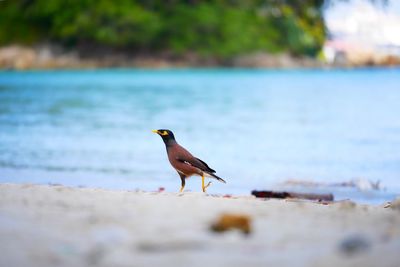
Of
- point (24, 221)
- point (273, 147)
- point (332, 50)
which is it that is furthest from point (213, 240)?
point (332, 50)

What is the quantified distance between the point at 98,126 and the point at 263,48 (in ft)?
166

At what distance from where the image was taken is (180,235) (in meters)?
4.22

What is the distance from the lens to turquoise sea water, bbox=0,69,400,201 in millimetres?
11156

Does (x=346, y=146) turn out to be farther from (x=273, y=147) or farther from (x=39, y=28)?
(x=39, y=28)

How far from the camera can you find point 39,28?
69.3m

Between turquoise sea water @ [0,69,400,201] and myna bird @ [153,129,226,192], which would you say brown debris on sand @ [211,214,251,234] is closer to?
myna bird @ [153,129,226,192]

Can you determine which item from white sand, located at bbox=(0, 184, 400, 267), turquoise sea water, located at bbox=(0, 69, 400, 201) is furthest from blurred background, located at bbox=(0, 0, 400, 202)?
white sand, located at bbox=(0, 184, 400, 267)

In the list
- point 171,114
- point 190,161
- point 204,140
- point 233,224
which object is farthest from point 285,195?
point 171,114

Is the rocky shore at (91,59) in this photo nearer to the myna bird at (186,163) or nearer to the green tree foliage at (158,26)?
the green tree foliage at (158,26)

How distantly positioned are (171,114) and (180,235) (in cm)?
1899

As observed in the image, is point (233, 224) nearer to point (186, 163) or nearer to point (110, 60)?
point (186, 163)

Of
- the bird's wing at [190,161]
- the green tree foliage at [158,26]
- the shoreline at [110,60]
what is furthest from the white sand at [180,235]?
the shoreline at [110,60]

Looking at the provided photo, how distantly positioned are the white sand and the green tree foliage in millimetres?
58538

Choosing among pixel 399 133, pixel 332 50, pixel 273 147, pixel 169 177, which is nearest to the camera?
pixel 169 177
